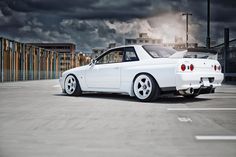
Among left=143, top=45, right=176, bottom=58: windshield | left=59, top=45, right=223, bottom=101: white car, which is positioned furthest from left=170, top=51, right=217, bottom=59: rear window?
left=143, top=45, right=176, bottom=58: windshield

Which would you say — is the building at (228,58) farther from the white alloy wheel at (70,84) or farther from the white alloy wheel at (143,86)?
the white alloy wheel at (143,86)

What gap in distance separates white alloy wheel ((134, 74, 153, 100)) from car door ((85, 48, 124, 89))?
721mm

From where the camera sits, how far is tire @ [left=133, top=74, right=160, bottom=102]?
7.76 m

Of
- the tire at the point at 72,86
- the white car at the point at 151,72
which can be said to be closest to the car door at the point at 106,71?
the white car at the point at 151,72

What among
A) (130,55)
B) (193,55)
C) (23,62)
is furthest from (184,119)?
(23,62)

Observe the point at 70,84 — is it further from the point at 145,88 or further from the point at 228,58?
the point at 228,58

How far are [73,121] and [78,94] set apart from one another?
490 cm

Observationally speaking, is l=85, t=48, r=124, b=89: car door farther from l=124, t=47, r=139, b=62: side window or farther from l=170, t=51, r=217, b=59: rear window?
l=170, t=51, r=217, b=59: rear window

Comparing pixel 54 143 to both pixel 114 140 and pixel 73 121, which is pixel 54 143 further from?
pixel 73 121

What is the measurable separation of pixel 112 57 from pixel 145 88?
163cm

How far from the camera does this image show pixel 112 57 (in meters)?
9.14

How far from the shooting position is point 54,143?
3641 mm

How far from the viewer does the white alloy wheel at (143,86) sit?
786cm

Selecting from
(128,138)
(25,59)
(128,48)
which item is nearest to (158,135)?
(128,138)
